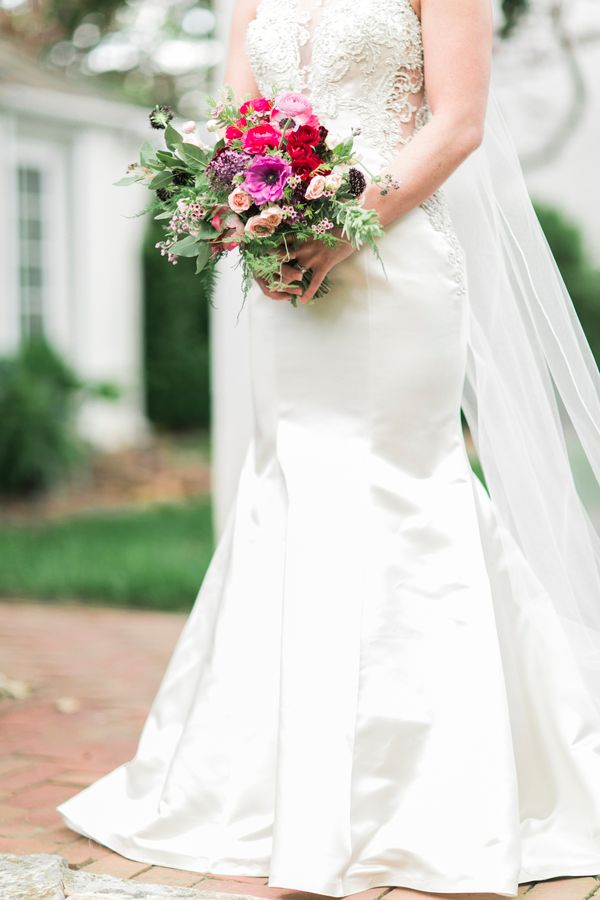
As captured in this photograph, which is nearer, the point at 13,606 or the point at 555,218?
the point at 555,218

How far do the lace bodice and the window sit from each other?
33.6 feet

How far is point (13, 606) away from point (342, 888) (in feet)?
15.0

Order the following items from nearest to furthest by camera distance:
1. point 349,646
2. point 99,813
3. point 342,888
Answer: point 342,888, point 349,646, point 99,813

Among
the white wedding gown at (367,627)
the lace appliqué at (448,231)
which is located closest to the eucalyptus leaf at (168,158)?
the white wedding gown at (367,627)

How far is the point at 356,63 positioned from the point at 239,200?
2.10 feet

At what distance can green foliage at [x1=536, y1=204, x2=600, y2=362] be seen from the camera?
199 inches

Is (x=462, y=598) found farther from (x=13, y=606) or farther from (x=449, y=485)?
(x=13, y=606)

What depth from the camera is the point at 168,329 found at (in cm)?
1557

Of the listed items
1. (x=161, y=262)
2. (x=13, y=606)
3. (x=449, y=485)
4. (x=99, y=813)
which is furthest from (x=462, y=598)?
(x=161, y=262)

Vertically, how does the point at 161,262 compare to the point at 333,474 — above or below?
above

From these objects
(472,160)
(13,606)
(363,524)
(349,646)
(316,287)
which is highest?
(472,160)

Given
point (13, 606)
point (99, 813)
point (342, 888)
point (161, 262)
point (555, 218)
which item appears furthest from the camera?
point (161, 262)

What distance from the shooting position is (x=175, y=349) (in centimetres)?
1565

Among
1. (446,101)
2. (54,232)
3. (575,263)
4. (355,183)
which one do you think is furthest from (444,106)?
(54,232)
